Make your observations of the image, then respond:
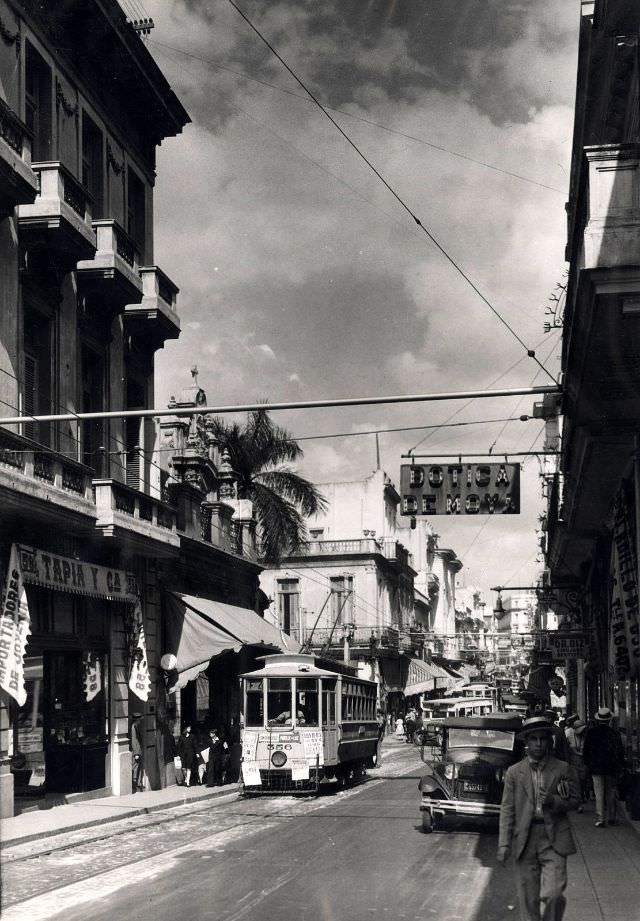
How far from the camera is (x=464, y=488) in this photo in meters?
19.9

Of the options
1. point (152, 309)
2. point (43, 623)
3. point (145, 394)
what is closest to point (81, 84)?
point (152, 309)

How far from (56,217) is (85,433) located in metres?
5.16

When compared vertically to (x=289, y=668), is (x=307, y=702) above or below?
below

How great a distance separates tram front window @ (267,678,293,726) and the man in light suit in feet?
55.3

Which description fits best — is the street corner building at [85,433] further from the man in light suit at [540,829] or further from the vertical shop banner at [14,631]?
the man in light suit at [540,829]

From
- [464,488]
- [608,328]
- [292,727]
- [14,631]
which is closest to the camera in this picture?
[608,328]

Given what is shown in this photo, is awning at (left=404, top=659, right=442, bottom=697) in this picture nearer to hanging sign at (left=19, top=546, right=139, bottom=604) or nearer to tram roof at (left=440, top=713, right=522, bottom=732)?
hanging sign at (left=19, top=546, right=139, bottom=604)

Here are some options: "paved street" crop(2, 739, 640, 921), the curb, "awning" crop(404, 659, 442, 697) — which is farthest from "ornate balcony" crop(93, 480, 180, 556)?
"awning" crop(404, 659, 442, 697)

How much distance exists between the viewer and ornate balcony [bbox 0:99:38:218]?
18484 mm

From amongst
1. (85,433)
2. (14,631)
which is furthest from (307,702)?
(14,631)

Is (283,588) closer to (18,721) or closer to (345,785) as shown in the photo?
(345,785)

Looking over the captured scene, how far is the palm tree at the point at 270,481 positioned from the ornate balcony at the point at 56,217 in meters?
20.7

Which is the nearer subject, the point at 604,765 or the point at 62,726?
the point at 604,765

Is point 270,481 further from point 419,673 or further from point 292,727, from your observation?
point 419,673
